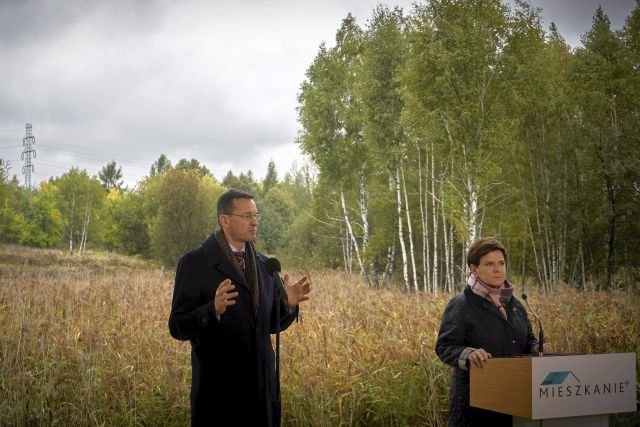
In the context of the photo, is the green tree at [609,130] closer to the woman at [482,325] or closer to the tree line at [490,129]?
the tree line at [490,129]

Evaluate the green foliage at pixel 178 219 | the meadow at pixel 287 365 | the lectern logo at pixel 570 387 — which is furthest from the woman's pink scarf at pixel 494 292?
the green foliage at pixel 178 219

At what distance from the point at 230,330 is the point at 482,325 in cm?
128

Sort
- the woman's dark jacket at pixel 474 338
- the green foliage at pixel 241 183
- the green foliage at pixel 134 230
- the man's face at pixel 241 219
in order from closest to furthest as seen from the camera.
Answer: the woman's dark jacket at pixel 474 338, the man's face at pixel 241 219, the green foliage at pixel 134 230, the green foliage at pixel 241 183

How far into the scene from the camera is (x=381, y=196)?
18.1 meters

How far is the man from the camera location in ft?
9.70

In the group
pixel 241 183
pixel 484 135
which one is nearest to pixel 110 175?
pixel 241 183

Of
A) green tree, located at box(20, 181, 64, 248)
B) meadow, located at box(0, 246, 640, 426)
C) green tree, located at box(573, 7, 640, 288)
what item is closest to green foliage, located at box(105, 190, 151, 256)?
green tree, located at box(20, 181, 64, 248)

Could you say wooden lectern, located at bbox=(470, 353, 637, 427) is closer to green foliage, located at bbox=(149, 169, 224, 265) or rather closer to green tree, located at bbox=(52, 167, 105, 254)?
green foliage, located at bbox=(149, 169, 224, 265)

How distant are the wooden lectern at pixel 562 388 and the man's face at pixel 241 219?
1443 millimetres

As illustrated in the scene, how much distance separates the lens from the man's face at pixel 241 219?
3100mm

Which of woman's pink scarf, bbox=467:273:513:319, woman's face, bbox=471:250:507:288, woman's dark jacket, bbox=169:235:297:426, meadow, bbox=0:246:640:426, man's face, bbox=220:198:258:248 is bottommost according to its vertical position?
meadow, bbox=0:246:640:426

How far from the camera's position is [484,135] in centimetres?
1362

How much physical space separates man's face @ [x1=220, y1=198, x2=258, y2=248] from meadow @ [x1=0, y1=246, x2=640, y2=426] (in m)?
2.05

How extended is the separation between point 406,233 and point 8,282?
44.4ft
